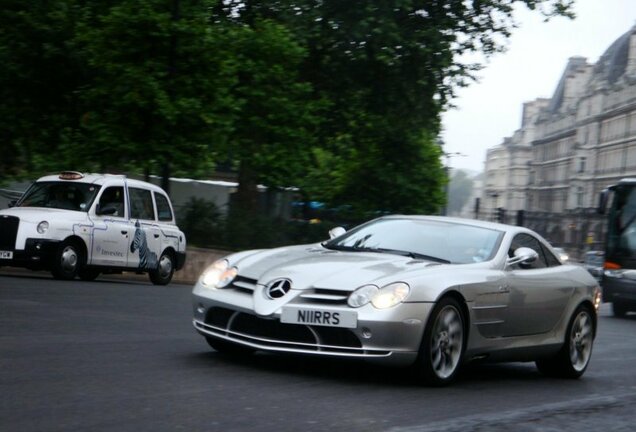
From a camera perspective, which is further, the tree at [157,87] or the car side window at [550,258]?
the tree at [157,87]

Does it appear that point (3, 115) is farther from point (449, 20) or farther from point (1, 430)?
point (1, 430)

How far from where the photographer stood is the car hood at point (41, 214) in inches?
738

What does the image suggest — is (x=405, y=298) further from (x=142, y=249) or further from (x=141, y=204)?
(x=141, y=204)

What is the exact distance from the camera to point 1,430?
216 inches

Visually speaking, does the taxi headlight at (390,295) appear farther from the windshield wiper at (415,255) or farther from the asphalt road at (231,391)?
the windshield wiper at (415,255)

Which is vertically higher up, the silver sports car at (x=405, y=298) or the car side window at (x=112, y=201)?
the car side window at (x=112, y=201)

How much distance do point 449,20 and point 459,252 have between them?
2659 cm

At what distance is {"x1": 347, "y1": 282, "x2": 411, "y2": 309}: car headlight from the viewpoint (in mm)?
8055

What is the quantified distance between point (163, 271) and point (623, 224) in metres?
10.7

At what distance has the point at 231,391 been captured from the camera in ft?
24.0

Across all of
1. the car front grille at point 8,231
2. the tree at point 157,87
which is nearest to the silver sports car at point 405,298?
the car front grille at point 8,231

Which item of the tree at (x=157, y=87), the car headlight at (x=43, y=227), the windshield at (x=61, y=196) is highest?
the tree at (x=157, y=87)

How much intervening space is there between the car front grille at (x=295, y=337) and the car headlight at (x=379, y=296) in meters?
0.22

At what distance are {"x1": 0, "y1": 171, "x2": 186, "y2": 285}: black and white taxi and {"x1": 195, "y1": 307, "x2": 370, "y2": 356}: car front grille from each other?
11.0 m
